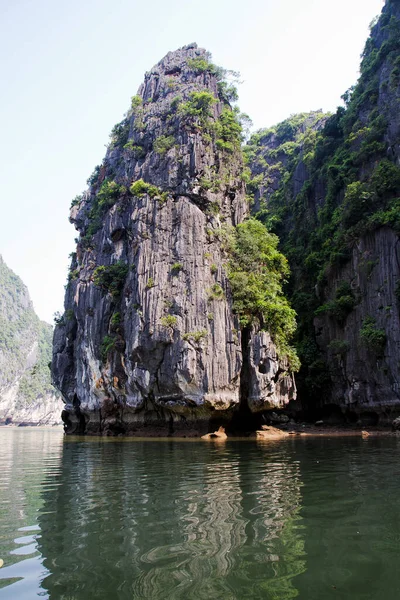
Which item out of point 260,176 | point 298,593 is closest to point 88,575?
point 298,593

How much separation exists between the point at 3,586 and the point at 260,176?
5724 centimetres

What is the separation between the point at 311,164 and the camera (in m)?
45.5

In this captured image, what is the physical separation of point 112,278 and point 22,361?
314 ft

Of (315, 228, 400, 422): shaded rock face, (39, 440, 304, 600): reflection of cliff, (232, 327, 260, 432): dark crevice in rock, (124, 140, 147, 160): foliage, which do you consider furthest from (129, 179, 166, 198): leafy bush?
(39, 440, 304, 600): reflection of cliff

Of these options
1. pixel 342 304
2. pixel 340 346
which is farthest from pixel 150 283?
pixel 340 346

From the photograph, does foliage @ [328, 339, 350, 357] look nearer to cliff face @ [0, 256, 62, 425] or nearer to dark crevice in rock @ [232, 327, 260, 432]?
dark crevice in rock @ [232, 327, 260, 432]

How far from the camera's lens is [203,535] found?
5.25 m

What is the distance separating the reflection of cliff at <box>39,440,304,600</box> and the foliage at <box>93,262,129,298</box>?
22865mm

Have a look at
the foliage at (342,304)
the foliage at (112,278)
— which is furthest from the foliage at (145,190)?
the foliage at (342,304)

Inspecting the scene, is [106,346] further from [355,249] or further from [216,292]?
[355,249]

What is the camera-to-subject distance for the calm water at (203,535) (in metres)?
3.83

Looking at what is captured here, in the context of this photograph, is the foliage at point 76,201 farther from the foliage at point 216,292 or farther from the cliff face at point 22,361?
the cliff face at point 22,361

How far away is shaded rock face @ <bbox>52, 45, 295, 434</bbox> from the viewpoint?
26062 mm

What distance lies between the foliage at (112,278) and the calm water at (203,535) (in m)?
22.4
